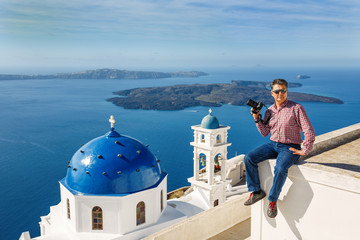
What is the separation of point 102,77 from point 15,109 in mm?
102866

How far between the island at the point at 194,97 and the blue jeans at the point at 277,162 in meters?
73.0

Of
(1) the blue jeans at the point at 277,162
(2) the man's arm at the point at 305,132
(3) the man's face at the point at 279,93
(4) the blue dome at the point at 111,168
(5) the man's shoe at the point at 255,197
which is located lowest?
(4) the blue dome at the point at 111,168

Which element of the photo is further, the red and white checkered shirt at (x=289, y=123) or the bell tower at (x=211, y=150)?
the bell tower at (x=211, y=150)

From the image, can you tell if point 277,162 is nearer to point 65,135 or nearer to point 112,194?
point 112,194

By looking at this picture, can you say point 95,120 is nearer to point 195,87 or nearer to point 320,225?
point 195,87

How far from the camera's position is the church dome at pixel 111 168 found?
753cm

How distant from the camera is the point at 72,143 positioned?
43375mm

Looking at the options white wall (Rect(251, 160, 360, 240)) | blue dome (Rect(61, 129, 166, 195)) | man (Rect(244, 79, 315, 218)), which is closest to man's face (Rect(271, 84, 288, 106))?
man (Rect(244, 79, 315, 218))

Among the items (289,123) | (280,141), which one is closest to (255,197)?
(280,141)

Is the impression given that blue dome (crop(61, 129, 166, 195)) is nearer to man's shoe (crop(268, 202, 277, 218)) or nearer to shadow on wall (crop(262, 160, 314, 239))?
shadow on wall (crop(262, 160, 314, 239))

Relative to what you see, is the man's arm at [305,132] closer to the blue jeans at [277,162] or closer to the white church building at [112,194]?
the blue jeans at [277,162]

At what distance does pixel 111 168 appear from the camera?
24.8ft

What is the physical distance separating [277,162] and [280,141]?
0.84 feet

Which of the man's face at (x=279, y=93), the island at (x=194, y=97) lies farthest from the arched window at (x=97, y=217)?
the island at (x=194, y=97)
